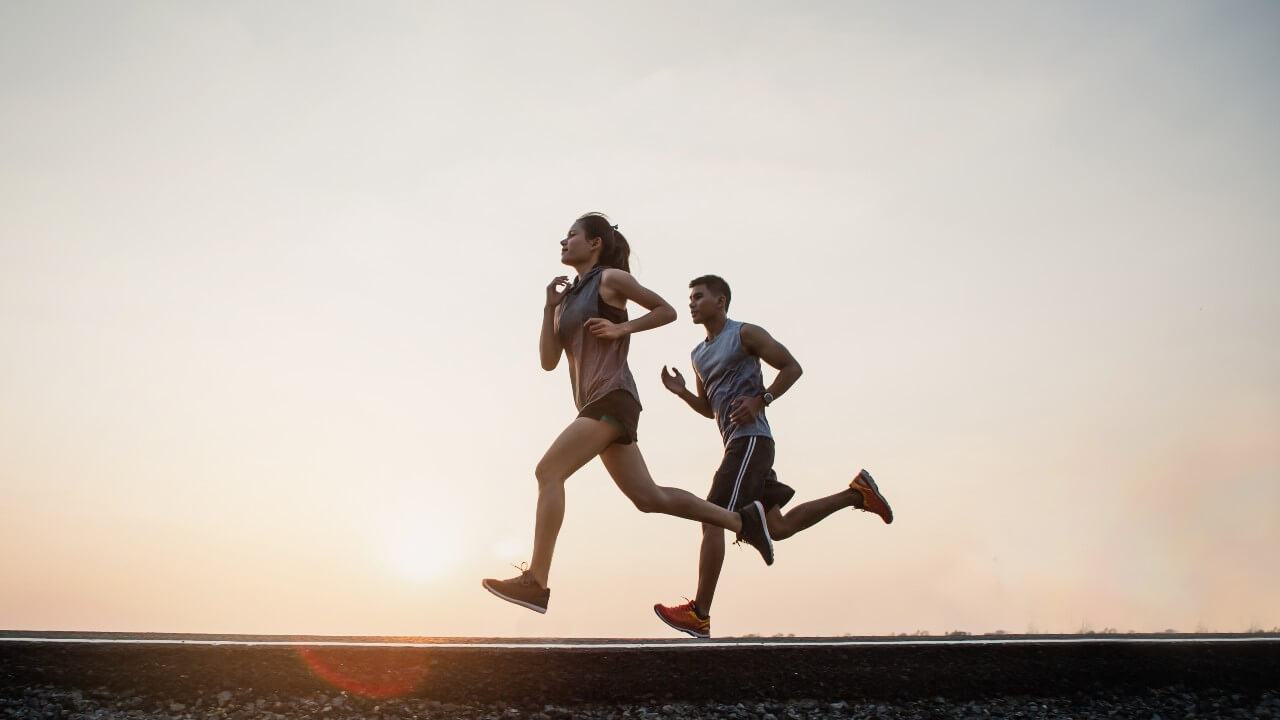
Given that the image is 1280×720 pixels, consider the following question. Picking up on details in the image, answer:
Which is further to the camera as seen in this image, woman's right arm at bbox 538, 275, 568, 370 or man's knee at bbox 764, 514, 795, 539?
man's knee at bbox 764, 514, 795, 539

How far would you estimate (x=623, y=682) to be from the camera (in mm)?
3971

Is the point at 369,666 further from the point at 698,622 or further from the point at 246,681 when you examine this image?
the point at 698,622

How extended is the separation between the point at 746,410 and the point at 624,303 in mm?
1566

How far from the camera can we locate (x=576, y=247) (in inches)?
219

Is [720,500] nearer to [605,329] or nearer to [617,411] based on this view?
[617,411]

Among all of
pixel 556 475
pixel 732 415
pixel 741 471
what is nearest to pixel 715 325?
pixel 732 415

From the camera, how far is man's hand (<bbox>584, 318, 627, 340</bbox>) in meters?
5.14

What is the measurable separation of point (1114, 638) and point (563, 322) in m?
3.20

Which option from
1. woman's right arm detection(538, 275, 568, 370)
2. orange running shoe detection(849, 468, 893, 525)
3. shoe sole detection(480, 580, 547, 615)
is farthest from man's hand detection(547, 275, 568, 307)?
orange running shoe detection(849, 468, 893, 525)

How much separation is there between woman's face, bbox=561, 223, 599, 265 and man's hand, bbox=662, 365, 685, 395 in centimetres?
163

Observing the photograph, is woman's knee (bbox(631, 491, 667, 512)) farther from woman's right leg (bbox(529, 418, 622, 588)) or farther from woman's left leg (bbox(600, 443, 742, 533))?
woman's right leg (bbox(529, 418, 622, 588))

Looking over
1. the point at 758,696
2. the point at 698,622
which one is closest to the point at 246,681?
the point at 758,696

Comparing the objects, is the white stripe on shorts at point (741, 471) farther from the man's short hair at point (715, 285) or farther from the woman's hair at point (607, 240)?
the woman's hair at point (607, 240)

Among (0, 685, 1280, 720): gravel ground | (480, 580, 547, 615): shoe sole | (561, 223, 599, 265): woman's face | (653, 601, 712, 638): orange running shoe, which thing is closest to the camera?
(0, 685, 1280, 720): gravel ground
